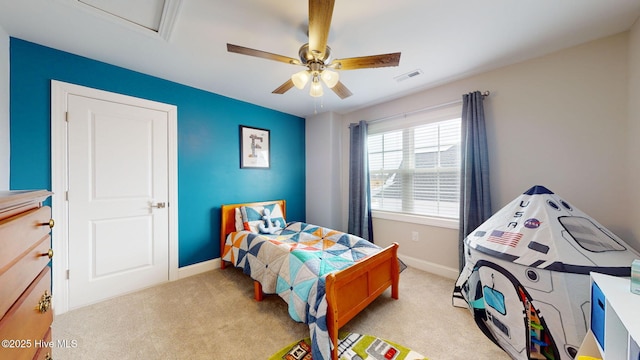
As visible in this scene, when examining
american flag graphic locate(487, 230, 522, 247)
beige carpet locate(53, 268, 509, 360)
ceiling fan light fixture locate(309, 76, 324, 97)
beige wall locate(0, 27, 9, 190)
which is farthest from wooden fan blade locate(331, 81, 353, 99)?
beige wall locate(0, 27, 9, 190)

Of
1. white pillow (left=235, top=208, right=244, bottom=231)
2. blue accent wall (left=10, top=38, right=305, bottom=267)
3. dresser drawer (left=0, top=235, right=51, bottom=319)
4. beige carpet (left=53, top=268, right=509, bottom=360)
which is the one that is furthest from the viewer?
white pillow (left=235, top=208, right=244, bottom=231)

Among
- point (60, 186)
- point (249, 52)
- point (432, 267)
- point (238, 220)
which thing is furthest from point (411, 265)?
point (60, 186)

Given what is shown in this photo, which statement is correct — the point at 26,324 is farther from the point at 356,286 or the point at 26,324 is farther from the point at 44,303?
the point at 356,286

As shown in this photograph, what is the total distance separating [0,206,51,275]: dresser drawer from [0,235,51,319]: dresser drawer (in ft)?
0.07

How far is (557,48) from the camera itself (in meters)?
1.96

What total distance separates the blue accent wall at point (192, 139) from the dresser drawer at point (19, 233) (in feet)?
5.31

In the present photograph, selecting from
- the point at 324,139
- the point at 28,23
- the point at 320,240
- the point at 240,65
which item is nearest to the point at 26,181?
the point at 28,23

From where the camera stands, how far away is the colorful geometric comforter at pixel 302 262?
1.54 m

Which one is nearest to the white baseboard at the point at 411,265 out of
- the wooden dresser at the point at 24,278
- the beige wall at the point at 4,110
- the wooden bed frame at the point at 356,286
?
the wooden bed frame at the point at 356,286

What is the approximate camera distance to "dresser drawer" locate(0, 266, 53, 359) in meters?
0.63

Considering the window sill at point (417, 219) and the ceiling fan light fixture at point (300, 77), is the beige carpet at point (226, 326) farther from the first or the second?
the ceiling fan light fixture at point (300, 77)

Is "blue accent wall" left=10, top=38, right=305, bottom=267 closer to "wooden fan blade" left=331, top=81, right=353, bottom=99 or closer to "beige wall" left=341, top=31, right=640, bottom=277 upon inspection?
"wooden fan blade" left=331, top=81, right=353, bottom=99

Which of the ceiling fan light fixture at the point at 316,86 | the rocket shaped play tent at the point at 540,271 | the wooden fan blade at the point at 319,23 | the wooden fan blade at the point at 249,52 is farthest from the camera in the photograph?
the ceiling fan light fixture at the point at 316,86

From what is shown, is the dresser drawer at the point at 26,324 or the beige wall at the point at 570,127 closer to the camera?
the dresser drawer at the point at 26,324
